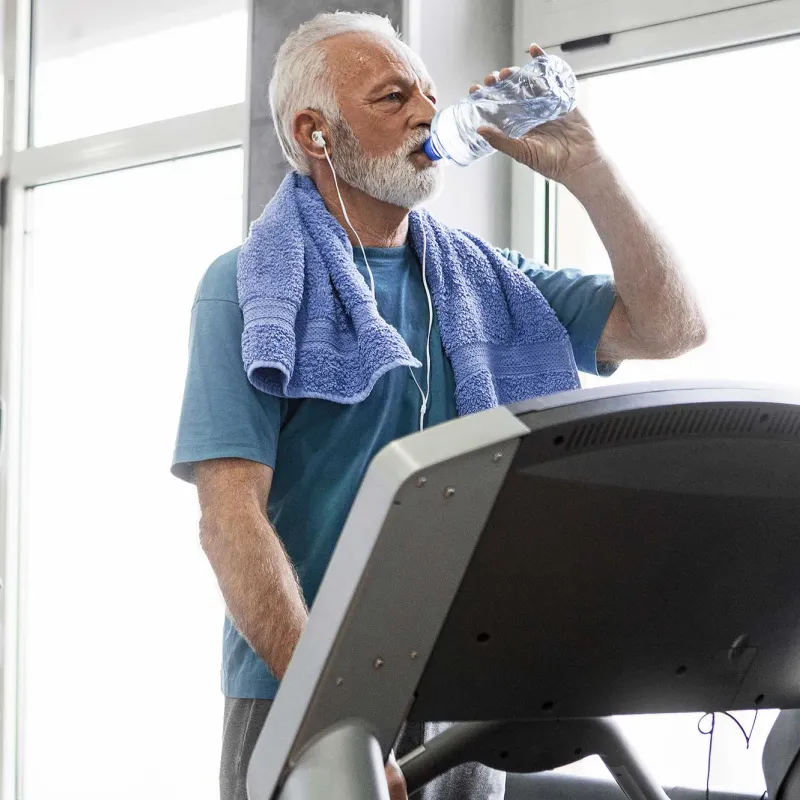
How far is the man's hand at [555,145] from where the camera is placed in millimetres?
1403

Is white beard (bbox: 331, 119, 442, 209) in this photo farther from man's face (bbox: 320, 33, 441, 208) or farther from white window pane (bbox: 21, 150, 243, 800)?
white window pane (bbox: 21, 150, 243, 800)

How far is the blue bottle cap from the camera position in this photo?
1472 millimetres

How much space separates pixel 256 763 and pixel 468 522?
19cm

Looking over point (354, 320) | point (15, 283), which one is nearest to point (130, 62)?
point (15, 283)

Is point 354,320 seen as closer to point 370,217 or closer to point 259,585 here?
point 370,217

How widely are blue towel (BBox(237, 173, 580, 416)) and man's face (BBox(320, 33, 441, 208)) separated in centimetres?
7

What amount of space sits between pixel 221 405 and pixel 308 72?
564 mm

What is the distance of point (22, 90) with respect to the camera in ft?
10.3

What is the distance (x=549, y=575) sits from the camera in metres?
0.61

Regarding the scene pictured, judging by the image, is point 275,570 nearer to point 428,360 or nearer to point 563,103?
point 428,360

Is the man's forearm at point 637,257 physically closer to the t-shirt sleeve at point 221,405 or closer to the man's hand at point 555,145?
the man's hand at point 555,145

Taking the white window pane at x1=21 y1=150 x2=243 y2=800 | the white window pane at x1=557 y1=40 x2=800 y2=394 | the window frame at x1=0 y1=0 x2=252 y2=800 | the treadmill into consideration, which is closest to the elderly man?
the treadmill

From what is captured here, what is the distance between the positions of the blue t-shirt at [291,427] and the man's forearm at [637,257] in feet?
0.83

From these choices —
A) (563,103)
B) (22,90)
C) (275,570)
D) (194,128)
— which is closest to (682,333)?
(563,103)
